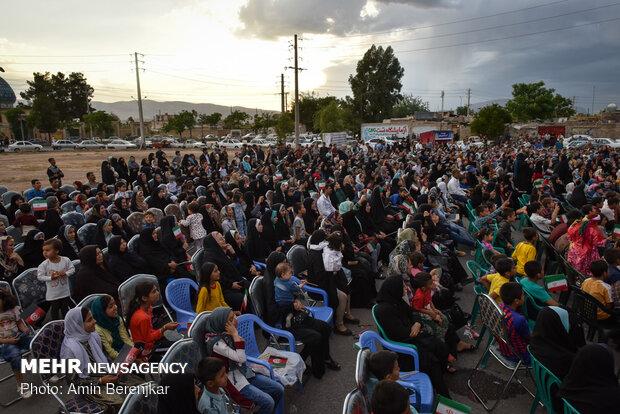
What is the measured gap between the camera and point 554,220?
6.60 meters

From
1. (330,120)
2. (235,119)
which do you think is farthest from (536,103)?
(235,119)

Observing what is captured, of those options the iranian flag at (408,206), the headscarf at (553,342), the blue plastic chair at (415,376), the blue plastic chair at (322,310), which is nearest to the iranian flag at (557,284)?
the headscarf at (553,342)

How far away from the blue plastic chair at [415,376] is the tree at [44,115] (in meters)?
61.5

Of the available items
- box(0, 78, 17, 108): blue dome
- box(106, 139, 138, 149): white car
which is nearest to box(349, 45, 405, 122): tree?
box(106, 139, 138, 149): white car

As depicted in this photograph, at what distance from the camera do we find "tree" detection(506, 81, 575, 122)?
52750 millimetres

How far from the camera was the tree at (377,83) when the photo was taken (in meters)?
51.5

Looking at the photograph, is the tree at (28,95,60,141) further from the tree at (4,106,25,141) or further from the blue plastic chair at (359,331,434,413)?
the blue plastic chair at (359,331,434,413)

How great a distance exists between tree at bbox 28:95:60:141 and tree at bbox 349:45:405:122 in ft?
142

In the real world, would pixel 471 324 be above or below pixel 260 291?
below

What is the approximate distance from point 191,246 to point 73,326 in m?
5.00

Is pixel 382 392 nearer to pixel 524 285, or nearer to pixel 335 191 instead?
pixel 524 285

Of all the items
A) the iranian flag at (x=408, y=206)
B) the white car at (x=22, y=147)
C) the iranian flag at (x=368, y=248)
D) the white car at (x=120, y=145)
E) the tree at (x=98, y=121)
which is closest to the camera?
the iranian flag at (x=368, y=248)

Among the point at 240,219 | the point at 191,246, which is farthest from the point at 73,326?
the point at 191,246

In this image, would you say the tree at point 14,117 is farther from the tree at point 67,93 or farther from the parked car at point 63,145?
the parked car at point 63,145
